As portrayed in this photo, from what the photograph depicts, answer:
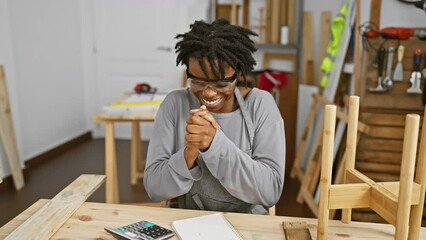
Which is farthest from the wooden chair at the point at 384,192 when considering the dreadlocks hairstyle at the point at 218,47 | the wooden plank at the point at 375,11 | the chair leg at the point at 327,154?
the wooden plank at the point at 375,11

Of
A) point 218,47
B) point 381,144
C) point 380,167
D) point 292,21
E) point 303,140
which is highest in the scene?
point 292,21

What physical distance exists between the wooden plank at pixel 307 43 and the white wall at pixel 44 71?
7.97 feet

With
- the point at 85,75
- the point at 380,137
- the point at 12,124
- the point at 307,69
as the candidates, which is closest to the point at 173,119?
the point at 380,137

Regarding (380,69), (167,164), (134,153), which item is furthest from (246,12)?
(167,164)

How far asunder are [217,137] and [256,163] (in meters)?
0.18

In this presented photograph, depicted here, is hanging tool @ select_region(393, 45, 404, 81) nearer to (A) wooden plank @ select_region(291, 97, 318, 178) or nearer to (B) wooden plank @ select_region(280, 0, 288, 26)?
(A) wooden plank @ select_region(291, 97, 318, 178)

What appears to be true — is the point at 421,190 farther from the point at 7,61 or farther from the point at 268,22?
the point at 268,22

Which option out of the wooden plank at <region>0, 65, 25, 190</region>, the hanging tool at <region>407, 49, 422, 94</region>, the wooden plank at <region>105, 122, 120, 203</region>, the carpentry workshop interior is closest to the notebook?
the carpentry workshop interior

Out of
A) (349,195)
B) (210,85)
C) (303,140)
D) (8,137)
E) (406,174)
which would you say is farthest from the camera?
(303,140)

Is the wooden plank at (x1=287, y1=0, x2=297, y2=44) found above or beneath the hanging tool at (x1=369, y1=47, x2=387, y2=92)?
above

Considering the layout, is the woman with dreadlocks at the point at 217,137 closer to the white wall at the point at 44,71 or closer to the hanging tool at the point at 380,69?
the hanging tool at the point at 380,69

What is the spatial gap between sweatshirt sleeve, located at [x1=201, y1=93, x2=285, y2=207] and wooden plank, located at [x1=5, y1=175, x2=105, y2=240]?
0.35 m

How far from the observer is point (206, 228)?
0.95 metres

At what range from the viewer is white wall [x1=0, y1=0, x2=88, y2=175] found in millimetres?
3455
